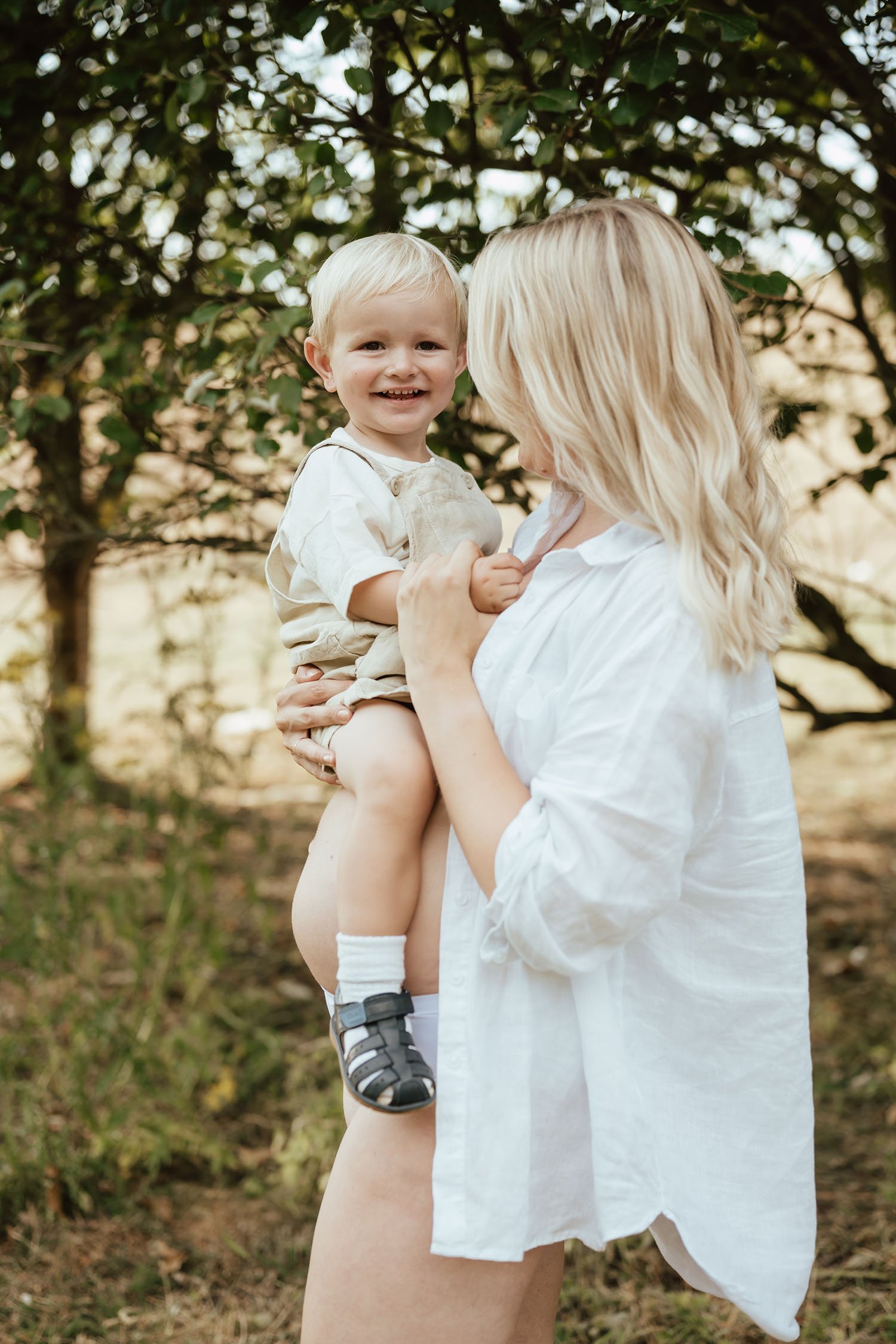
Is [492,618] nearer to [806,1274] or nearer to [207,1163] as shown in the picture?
[806,1274]

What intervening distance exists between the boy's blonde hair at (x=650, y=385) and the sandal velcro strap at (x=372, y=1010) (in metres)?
0.63

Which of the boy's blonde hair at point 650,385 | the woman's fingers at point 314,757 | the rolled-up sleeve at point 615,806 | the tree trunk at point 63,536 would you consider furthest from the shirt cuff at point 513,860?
the tree trunk at point 63,536

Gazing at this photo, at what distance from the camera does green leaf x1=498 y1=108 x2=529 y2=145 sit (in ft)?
6.68

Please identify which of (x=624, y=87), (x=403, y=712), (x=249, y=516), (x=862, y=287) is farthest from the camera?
(x=862, y=287)

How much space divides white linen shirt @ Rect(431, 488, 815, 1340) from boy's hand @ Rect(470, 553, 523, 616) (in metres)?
0.05

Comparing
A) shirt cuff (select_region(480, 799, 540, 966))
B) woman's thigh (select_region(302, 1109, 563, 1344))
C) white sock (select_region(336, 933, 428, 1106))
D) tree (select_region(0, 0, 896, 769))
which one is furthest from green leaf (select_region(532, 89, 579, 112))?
woman's thigh (select_region(302, 1109, 563, 1344))

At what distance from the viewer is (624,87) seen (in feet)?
6.84

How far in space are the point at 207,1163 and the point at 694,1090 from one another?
218 centimetres

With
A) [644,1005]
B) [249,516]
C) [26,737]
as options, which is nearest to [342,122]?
[249,516]

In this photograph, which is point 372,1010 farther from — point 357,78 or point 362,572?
point 357,78

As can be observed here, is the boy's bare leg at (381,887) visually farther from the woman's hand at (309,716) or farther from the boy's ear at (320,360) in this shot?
the boy's ear at (320,360)

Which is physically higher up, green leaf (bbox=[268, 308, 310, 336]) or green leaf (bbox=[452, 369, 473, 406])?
green leaf (bbox=[268, 308, 310, 336])

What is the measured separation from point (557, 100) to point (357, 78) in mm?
368

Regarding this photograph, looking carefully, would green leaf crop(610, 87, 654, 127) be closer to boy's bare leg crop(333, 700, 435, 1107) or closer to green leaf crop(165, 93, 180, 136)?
green leaf crop(165, 93, 180, 136)
